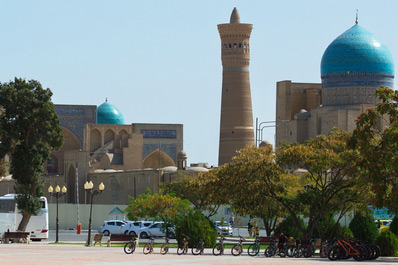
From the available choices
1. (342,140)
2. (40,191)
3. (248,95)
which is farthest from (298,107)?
(342,140)

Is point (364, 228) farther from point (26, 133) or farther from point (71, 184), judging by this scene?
point (71, 184)

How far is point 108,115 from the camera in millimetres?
71875

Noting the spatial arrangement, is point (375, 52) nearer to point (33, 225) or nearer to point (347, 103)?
point (347, 103)

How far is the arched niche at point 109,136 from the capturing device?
6819 centimetres

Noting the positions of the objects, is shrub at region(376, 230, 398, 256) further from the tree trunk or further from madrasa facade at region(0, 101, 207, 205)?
madrasa facade at region(0, 101, 207, 205)

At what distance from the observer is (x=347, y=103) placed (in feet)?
176

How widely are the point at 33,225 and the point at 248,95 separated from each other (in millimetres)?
28639

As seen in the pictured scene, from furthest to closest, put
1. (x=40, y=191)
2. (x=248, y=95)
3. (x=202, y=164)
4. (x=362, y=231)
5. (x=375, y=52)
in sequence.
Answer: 1. (x=202, y=164)
2. (x=248, y=95)
3. (x=375, y=52)
4. (x=40, y=191)
5. (x=362, y=231)

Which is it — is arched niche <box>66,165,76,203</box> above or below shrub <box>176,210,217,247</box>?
above

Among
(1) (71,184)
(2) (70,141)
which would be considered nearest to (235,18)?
(1) (71,184)

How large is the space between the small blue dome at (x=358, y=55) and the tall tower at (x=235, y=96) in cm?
679

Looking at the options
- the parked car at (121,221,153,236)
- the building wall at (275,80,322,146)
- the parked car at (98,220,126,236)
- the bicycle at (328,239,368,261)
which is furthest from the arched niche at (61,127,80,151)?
the bicycle at (328,239,368,261)

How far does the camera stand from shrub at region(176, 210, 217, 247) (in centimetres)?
2539

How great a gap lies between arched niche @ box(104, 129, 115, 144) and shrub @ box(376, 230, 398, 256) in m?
46.2
